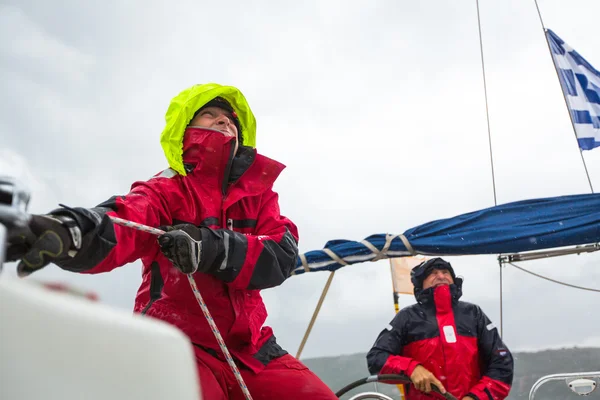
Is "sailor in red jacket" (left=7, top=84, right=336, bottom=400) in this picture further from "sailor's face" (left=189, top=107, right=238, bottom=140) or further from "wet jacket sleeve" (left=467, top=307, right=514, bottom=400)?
"wet jacket sleeve" (left=467, top=307, right=514, bottom=400)

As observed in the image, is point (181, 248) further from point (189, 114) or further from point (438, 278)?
point (438, 278)

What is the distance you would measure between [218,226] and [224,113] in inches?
27.7

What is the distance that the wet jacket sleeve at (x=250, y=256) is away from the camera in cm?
176

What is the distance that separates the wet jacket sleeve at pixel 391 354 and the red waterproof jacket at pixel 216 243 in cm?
197

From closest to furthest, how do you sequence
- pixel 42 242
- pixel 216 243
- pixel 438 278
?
pixel 42 242 < pixel 216 243 < pixel 438 278

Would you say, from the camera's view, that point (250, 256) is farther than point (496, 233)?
No

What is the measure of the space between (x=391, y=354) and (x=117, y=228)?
286 centimetres

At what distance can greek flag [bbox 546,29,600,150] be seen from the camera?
6.44m

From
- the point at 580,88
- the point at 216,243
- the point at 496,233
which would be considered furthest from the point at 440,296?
the point at 580,88

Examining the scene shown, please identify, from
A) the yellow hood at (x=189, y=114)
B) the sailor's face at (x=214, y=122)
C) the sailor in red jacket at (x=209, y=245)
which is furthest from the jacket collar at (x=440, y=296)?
the sailor's face at (x=214, y=122)

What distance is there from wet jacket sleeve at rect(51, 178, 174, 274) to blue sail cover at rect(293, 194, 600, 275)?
2940 mm

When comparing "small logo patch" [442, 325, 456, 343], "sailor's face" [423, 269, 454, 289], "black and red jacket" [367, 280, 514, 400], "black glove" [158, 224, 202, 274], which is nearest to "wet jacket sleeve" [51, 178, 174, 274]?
"black glove" [158, 224, 202, 274]

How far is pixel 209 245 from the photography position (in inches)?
68.0

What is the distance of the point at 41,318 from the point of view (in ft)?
1.76
